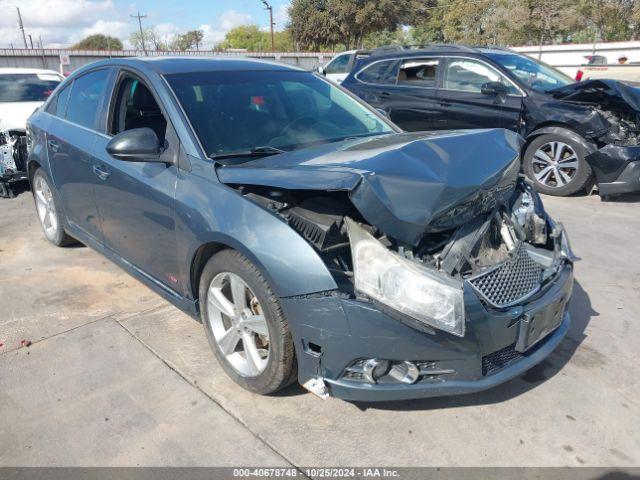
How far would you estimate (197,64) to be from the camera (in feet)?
11.4

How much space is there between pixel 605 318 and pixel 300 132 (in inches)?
95.4

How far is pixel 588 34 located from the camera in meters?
47.0

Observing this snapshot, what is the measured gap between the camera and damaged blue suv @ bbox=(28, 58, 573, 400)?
2.22 metres

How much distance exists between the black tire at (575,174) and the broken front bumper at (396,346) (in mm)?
4653

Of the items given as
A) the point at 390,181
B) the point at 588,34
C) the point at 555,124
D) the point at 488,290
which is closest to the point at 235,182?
the point at 390,181

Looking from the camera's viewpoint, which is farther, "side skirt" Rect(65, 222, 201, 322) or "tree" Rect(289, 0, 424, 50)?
"tree" Rect(289, 0, 424, 50)

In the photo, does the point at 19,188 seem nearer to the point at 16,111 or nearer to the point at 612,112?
the point at 16,111

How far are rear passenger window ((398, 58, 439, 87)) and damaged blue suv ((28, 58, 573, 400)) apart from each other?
4.30m

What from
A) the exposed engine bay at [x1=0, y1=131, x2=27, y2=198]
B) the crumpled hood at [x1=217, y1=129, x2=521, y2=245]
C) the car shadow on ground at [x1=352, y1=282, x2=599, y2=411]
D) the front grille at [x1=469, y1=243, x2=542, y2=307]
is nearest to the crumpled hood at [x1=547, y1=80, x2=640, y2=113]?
the car shadow on ground at [x1=352, y1=282, x2=599, y2=411]

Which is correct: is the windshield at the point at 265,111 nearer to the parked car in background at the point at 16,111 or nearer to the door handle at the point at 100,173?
the door handle at the point at 100,173

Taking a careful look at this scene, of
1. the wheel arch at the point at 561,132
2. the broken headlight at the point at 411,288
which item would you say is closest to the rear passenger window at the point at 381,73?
the wheel arch at the point at 561,132

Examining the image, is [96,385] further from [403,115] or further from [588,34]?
[588,34]

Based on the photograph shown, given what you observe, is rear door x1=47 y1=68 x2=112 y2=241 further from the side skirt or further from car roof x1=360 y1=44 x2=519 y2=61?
car roof x1=360 y1=44 x2=519 y2=61

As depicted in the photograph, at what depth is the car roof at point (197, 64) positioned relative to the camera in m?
3.34
